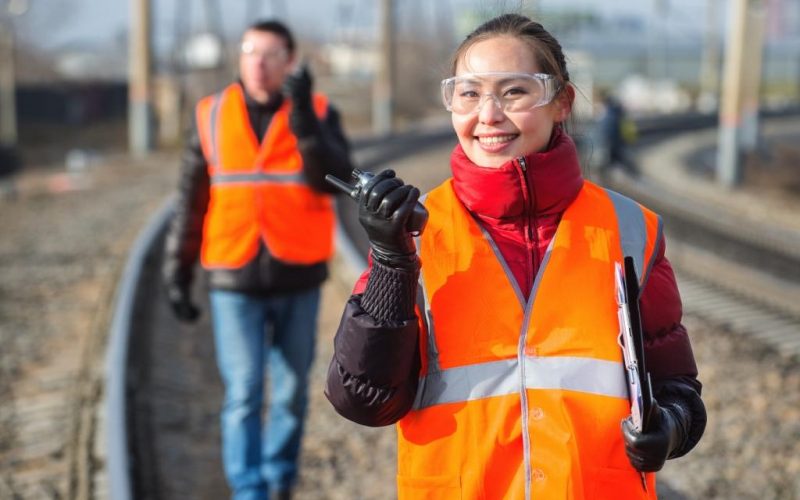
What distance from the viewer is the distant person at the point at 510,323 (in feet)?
7.59

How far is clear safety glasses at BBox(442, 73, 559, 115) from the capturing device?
246 centimetres

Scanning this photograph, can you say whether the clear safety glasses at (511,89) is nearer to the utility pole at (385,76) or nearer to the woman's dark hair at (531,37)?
the woman's dark hair at (531,37)

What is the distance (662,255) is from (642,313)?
6.2 inches

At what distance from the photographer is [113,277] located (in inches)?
398

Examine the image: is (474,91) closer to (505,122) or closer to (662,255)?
(505,122)

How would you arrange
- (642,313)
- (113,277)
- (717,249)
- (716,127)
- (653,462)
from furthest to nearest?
(716,127)
(717,249)
(113,277)
(642,313)
(653,462)

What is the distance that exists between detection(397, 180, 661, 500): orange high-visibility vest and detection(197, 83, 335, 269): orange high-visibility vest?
2327mm

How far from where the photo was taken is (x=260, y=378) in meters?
4.63

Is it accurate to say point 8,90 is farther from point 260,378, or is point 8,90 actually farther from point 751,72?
point 260,378

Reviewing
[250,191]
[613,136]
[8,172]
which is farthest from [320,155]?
[8,172]

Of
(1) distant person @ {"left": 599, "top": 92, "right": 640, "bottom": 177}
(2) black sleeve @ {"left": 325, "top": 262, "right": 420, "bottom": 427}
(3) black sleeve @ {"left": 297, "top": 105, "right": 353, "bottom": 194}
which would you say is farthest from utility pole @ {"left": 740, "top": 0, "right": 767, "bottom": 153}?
(2) black sleeve @ {"left": 325, "top": 262, "right": 420, "bottom": 427}

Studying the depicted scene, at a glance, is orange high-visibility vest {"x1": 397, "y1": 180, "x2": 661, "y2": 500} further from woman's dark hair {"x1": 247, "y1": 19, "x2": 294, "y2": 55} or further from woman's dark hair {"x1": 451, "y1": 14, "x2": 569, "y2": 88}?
woman's dark hair {"x1": 247, "y1": 19, "x2": 294, "y2": 55}

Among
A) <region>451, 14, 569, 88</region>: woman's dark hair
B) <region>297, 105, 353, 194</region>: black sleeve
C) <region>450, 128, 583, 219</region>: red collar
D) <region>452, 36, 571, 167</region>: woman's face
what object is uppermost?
<region>451, 14, 569, 88</region>: woman's dark hair

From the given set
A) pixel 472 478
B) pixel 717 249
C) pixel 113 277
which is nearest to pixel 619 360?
pixel 472 478
